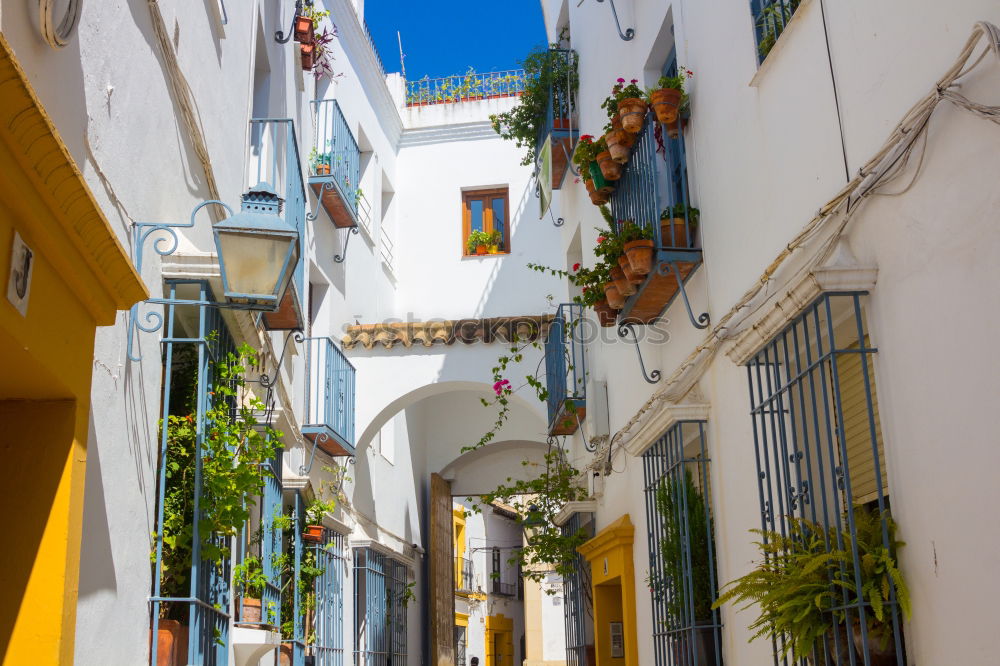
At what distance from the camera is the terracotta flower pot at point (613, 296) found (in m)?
7.41

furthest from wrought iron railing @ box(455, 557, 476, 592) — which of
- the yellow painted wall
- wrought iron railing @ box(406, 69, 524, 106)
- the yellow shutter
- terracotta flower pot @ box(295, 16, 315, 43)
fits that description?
the yellow shutter

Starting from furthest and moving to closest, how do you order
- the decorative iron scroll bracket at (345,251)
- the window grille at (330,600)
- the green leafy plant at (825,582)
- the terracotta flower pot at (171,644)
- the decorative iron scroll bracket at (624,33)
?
the decorative iron scroll bracket at (345,251) < the window grille at (330,600) < the decorative iron scroll bracket at (624,33) < the terracotta flower pot at (171,644) < the green leafy plant at (825,582)

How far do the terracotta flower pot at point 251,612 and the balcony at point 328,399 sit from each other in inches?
152

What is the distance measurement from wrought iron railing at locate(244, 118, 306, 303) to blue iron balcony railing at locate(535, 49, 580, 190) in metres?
3.19

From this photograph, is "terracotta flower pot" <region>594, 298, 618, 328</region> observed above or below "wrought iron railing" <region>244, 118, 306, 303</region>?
below

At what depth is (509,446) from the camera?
61.0 ft

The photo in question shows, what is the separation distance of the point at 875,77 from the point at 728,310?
211 cm

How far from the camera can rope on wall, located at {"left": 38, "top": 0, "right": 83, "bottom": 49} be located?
3.64 metres

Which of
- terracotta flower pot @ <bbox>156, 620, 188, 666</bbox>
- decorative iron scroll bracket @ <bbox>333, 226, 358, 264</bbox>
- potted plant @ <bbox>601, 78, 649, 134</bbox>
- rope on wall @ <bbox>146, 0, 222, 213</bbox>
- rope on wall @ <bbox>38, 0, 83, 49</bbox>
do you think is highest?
decorative iron scroll bracket @ <bbox>333, 226, 358, 264</bbox>


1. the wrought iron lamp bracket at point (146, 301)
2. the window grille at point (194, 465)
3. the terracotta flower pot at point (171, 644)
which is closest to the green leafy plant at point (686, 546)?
the window grille at point (194, 465)

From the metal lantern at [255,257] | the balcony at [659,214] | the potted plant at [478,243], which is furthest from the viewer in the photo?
the potted plant at [478,243]

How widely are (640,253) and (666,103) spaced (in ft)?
3.45

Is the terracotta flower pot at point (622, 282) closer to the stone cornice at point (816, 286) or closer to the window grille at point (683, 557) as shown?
the window grille at point (683, 557)

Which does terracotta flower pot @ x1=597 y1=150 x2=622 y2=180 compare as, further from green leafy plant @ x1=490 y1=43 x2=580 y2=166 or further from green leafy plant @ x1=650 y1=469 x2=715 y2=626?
green leafy plant @ x1=490 y1=43 x2=580 y2=166
